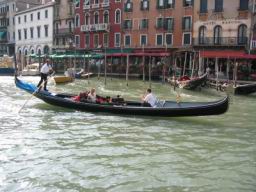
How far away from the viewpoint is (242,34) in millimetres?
31188

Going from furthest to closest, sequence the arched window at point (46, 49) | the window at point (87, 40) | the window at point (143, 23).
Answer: the arched window at point (46, 49) < the window at point (87, 40) < the window at point (143, 23)

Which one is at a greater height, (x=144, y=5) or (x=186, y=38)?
(x=144, y=5)

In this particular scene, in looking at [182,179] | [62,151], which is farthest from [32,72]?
[182,179]

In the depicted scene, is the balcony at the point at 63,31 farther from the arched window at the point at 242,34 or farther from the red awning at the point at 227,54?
the arched window at the point at 242,34

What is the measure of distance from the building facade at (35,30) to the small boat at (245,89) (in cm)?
3154

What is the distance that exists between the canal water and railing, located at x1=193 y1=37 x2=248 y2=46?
18.0 m

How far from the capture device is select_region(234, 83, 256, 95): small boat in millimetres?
22266

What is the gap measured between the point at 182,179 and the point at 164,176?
0.34 meters

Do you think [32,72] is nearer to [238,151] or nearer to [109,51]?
[109,51]

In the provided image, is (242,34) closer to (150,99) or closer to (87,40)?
(87,40)

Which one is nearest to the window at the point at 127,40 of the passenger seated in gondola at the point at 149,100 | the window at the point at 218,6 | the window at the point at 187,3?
the window at the point at 187,3

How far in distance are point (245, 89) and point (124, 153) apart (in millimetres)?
14887

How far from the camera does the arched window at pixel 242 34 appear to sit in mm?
30891

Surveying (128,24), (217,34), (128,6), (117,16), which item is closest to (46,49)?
(117,16)
